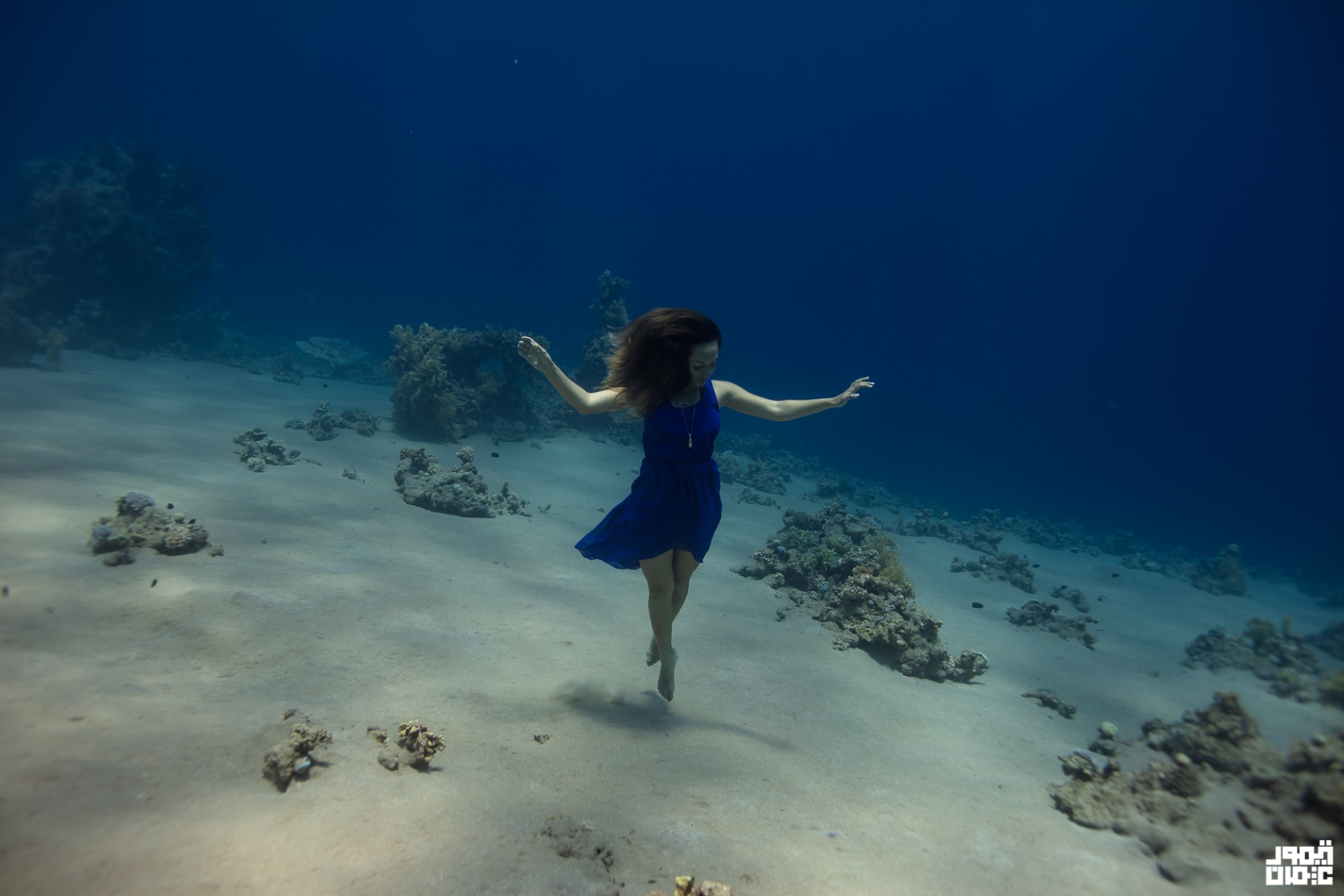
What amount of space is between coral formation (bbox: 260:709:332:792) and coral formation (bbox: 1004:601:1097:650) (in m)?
10.6

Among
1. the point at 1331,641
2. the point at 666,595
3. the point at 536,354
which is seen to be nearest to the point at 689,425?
the point at 536,354

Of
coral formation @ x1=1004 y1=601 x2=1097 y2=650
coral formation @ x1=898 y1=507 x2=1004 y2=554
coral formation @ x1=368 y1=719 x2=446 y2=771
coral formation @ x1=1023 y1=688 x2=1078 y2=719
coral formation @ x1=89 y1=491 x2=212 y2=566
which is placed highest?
coral formation @ x1=898 y1=507 x2=1004 y2=554

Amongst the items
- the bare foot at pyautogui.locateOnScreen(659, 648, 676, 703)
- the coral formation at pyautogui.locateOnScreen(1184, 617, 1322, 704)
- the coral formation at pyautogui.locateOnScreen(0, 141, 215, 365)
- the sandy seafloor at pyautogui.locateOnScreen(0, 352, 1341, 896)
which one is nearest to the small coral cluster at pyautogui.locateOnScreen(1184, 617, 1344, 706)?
the coral formation at pyautogui.locateOnScreen(1184, 617, 1322, 704)

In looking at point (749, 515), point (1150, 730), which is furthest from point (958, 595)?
point (1150, 730)

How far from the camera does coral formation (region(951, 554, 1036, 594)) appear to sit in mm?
12844

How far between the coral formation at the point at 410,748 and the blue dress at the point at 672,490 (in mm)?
1466

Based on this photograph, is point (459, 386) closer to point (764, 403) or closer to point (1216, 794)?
point (764, 403)

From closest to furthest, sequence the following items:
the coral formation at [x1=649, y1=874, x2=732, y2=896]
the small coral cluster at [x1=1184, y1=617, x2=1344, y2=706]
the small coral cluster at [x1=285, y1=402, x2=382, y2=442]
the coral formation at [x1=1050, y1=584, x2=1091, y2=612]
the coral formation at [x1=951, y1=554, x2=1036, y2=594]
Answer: the coral formation at [x1=649, y1=874, x2=732, y2=896] → the small coral cluster at [x1=1184, y1=617, x2=1344, y2=706] → the coral formation at [x1=1050, y1=584, x2=1091, y2=612] → the small coral cluster at [x1=285, y1=402, x2=382, y2=442] → the coral formation at [x1=951, y1=554, x2=1036, y2=594]

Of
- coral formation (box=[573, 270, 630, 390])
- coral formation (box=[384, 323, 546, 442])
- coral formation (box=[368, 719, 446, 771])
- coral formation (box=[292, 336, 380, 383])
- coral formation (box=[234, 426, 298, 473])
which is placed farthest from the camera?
coral formation (box=[292, 336, 380, 383])

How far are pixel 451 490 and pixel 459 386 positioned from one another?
21.8 ft

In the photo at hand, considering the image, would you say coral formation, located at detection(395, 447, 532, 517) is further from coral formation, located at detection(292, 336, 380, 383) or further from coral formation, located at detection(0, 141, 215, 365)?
coral formation, located at detection(292, 336, 380, 383)

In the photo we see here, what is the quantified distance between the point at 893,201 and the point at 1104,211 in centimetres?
3263

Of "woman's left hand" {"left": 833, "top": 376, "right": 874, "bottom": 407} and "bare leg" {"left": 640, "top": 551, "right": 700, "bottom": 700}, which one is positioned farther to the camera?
"woman's left hand" {"left": 833, "top": 376, "right": 874, "bottom": 407}

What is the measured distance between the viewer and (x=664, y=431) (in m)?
3.68
